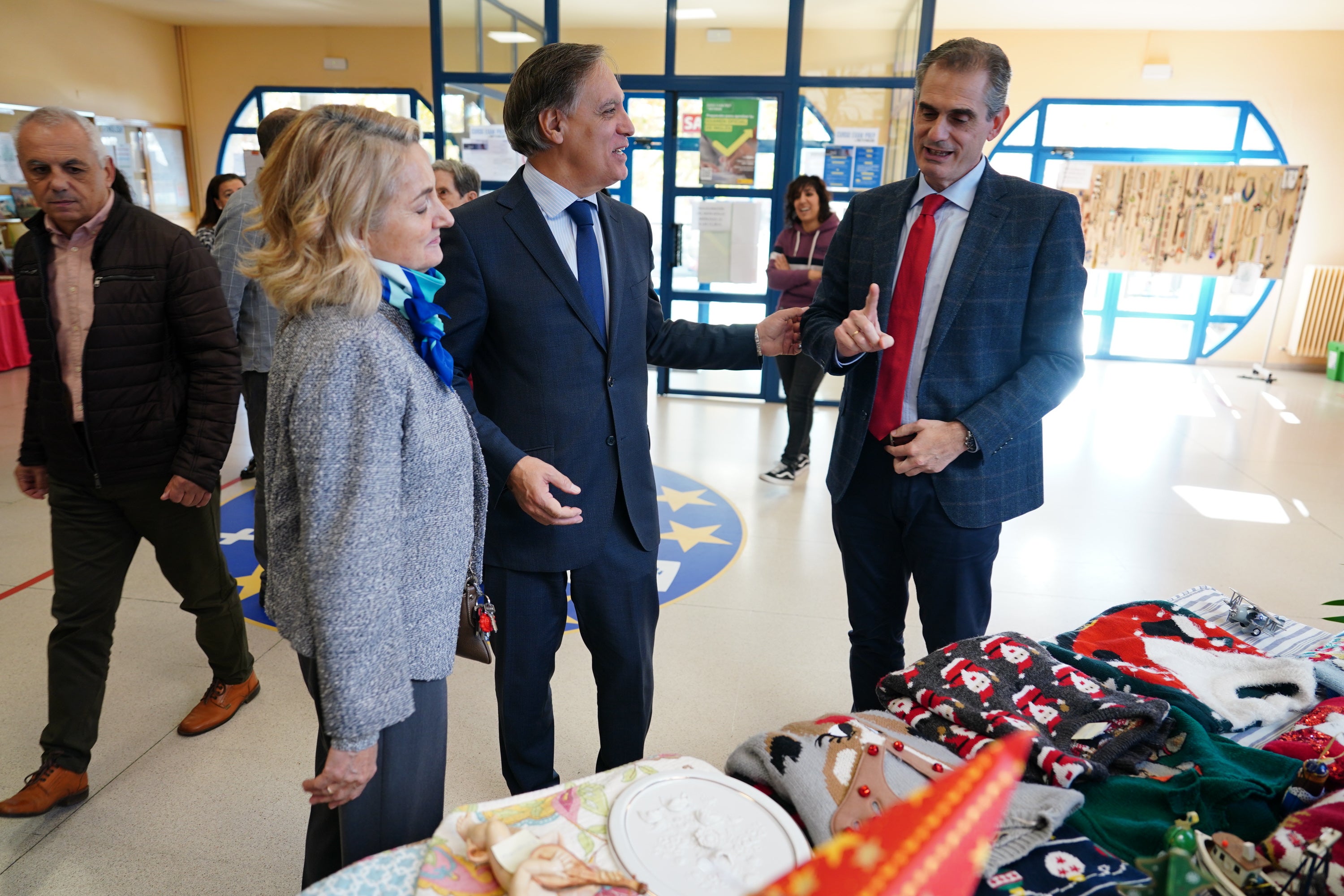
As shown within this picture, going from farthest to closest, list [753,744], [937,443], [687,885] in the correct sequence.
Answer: [937,443], [753,744], [687,885]

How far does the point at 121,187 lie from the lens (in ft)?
7.29

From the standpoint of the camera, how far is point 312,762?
2377mm

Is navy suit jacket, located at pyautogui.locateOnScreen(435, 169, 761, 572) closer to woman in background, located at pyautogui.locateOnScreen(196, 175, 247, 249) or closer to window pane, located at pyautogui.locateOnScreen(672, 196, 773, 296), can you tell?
woman in background, located at pyautogui.locateOnScreen(196, 175, 247, 249)

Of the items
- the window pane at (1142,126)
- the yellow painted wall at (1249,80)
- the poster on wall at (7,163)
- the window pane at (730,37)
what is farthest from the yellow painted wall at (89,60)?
the window pane at (1142,126)

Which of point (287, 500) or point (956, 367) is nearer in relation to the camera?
point (287, 500)

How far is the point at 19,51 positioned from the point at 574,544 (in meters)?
10.9

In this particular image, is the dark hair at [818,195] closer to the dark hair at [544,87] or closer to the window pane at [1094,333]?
the dark hair at [544,87]

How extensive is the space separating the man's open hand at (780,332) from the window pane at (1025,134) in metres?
9.43

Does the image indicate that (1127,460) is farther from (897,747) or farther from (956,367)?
(897,747)

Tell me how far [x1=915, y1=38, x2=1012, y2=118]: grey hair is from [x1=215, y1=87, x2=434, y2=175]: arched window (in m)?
9.59

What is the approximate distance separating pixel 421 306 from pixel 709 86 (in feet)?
19.8

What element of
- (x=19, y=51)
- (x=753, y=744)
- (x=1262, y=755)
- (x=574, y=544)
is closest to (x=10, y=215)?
(x=19, y=51)

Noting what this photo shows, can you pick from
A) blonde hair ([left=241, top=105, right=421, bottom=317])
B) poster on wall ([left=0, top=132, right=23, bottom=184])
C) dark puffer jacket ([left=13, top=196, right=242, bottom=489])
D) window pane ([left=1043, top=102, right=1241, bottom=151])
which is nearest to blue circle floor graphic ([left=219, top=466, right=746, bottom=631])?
dark puffer jacket ([left=13, top=196, right=242, bottom=489])

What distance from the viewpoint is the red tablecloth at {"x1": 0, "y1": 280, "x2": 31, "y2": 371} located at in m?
7.68
